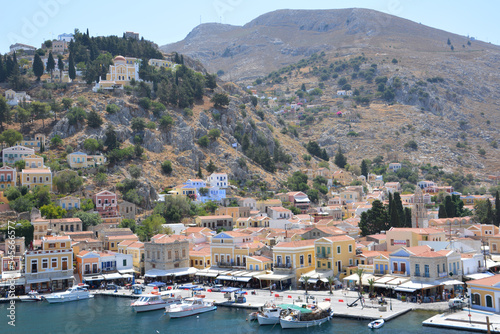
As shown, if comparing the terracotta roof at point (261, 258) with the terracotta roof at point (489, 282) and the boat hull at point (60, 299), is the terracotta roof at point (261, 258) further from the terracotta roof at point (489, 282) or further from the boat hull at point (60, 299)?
the terracotta roof at point (489, 282)

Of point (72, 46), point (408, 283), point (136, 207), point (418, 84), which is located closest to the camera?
point (408, 283)

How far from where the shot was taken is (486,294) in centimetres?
4181

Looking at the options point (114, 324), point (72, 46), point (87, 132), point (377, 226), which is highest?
point (72, 46)

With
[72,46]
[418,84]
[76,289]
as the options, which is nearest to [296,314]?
[76,289]

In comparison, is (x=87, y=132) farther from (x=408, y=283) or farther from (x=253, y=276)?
(x=408, y=283)

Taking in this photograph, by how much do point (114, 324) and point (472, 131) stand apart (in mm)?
146984

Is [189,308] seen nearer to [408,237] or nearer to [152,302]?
[152,302]

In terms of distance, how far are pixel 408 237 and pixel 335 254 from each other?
8.56 m

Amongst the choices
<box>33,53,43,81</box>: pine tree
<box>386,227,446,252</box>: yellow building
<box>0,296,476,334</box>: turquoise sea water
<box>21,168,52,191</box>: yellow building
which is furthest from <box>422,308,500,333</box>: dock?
<box>33,53,43,81</box>: pine tree

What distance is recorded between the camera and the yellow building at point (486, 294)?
4125 centimetres

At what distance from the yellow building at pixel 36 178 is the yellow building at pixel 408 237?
49599mm

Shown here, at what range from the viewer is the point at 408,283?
48.4 m

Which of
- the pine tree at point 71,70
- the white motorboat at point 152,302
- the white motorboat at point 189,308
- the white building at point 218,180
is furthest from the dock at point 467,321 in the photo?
the pine tree at point 71,70

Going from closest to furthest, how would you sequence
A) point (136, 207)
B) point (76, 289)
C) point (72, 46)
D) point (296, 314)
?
point (296, 314), point (76, 289), point (136, 207), point (72, 46)
